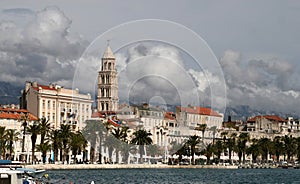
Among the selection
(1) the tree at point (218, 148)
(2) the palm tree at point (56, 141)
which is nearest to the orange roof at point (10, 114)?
(2) the palm tree at point (56, 141)

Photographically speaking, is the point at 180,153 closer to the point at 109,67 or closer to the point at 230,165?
the point at 230,165

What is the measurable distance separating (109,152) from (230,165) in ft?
160

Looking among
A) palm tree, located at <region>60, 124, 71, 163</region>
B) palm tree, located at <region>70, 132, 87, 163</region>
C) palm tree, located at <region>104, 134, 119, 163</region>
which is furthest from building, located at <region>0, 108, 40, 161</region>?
palm tree, located at <region>104, 134, 119, 163</region>

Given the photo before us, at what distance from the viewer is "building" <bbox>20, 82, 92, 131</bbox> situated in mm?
165875

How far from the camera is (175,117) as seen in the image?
632ft

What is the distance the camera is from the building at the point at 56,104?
544 feet

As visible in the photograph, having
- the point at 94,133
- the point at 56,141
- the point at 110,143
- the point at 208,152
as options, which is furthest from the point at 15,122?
the point at 208,152

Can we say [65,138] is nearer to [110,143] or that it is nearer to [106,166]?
[106,166]

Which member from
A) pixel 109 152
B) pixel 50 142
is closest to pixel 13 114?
pixel 50 142

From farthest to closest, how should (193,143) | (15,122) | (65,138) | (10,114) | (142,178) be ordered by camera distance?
(193,143), (10,114), (15,122), (65,138), (142,178)

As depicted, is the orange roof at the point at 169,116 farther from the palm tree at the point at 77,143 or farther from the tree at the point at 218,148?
the palm tree at the point at 77,143

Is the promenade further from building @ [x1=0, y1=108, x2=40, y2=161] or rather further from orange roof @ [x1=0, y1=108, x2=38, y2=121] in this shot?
orange roof @ [x1=0, y1=108, x2=38, y2=121]

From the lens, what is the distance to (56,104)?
171250 mm

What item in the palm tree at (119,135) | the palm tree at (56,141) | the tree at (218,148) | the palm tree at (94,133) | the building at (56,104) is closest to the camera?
the palm tree at (56,141)
